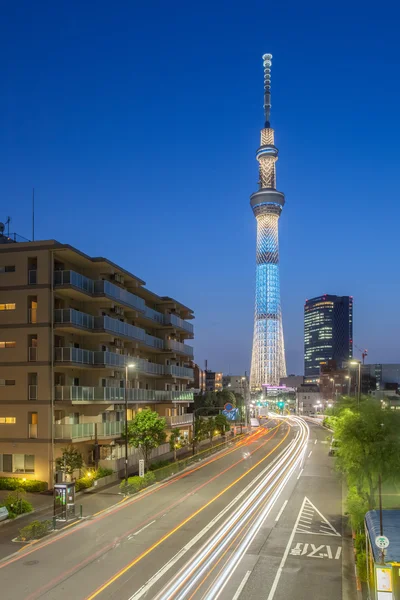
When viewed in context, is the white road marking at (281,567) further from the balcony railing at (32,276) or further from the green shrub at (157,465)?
the balcony railing at (32,276)

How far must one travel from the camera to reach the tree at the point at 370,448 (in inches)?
961

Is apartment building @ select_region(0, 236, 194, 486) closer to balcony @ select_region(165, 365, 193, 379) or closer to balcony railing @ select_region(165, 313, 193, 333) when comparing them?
balcony @ select_region(165, 365, 193, 379)

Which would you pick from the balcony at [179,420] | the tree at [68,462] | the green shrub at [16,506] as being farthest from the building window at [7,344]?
the balcony at [179,420]

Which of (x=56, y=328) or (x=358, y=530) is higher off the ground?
(x=56, y=328)

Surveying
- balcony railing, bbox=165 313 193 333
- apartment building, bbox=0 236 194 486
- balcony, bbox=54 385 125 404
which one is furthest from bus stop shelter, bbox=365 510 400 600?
balcony railing, bbox=165 313 193 333

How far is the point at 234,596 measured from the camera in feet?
62.6

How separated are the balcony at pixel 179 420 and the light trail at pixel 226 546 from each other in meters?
18.1

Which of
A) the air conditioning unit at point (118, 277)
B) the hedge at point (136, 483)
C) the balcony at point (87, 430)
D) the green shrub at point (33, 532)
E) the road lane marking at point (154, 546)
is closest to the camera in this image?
the road lane marking at point (154, 546)

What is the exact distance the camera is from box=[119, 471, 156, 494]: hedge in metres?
37.1

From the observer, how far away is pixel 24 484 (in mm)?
37688

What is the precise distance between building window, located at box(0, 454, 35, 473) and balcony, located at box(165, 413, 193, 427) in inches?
892

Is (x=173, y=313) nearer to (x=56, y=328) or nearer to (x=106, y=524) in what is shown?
(x=56, y=328)

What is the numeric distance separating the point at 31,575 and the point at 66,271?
2403 centimetres

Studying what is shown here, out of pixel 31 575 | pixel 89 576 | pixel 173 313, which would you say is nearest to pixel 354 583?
pixel 89 576
